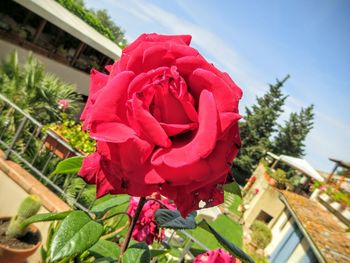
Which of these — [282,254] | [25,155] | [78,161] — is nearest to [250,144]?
[282,254]

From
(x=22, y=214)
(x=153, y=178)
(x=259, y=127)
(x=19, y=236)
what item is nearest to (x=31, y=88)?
(x=19, y=236)

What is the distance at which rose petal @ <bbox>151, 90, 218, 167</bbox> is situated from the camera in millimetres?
690

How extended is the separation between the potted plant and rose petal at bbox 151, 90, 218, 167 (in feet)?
10.9

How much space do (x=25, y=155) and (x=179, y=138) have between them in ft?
20.3

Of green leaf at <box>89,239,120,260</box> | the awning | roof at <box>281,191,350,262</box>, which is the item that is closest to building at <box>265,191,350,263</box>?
roof at <box>281,191,350,262</box>

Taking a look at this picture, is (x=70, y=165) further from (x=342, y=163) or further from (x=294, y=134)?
(x=294, y=134)

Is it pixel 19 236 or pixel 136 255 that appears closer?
pixel 136 255

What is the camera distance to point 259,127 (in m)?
45.5

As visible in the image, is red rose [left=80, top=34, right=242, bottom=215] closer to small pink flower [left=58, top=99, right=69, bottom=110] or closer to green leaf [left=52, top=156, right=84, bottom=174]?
green leaf [left=52, top=156, right=84, bottom=174]

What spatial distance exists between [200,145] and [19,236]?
401cm

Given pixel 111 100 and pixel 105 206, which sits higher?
pixel 111 100

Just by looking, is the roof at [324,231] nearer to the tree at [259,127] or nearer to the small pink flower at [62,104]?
the small pink flower at [62,104]

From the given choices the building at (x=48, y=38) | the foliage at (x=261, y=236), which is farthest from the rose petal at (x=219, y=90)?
the foliage at (x=261, y=236)

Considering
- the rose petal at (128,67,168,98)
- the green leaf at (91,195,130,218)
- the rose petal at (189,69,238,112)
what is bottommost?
the green leaf at (91,195,130,218)
